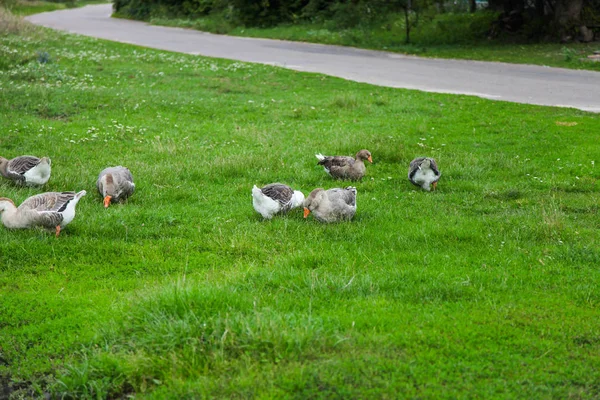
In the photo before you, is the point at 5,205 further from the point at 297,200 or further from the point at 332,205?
the point at 332,205

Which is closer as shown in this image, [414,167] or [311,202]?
[311,202]

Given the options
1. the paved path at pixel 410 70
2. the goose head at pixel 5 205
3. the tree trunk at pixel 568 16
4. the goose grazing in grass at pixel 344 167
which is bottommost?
the paved path at pixel 410 70

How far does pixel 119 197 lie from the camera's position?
9.55m

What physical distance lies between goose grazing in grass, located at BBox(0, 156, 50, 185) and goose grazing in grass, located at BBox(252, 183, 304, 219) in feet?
10.8

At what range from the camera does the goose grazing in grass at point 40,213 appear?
8.00m

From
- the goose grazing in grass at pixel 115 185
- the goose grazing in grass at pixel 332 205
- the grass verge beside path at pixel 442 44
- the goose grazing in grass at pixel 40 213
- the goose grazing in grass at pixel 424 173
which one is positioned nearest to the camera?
the goose grazing in grass at pixel 40 213

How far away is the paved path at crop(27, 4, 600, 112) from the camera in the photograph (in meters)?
18.3

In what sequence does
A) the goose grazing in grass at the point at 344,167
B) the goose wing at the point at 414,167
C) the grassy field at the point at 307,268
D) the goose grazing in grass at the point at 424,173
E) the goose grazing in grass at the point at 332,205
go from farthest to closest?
1. the goose grazing in grass at the point at 344,167
2. the goose wing at the point at 414,167
3. the goose grazing in grass at the point at 424,173
4. the goose grazing in grass at the point at 332,205
5. the grassy field at the point at 307,268

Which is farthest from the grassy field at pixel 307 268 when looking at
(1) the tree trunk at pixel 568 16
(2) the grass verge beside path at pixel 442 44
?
(1) the tree trunk at pixel 568 16

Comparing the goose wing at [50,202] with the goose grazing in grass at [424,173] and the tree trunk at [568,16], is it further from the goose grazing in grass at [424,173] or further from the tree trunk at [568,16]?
the tree trunk at [568,16]

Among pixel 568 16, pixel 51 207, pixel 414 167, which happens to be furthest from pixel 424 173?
pixel 568 16

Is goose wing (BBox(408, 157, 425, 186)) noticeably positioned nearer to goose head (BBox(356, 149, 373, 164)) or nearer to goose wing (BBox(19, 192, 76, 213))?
goose head (BBox(356, 149, 373, 164))

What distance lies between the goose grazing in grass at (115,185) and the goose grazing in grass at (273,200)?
1964 mm

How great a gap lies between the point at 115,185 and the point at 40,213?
1.49 m
